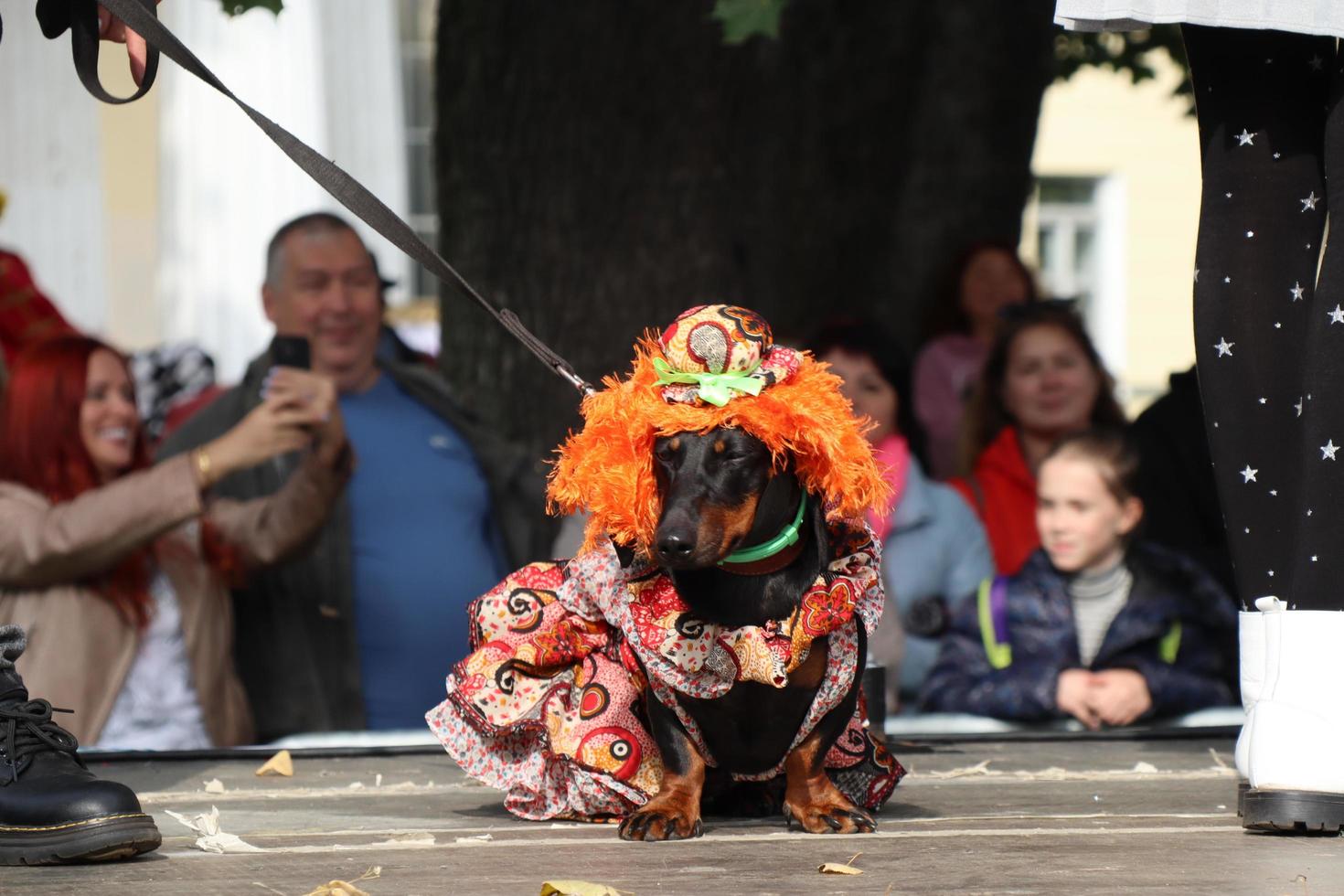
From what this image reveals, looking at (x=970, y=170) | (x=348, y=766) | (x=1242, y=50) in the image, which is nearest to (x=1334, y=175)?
(x=1242, y=50)

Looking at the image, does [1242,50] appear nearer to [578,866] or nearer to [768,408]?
[768,408]

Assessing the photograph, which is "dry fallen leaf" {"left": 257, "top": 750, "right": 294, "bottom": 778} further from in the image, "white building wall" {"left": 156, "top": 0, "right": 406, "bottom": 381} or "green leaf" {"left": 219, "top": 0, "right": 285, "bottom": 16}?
"white building wall" {"left": 156, "top": 0, "right": 406, "bottom": 381}

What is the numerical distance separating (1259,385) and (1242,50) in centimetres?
53

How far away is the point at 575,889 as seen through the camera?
230 centimetres

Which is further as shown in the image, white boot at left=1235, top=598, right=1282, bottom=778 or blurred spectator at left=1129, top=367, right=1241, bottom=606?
blurred spectator at left=1129, top=367, right=1241, bottom=606

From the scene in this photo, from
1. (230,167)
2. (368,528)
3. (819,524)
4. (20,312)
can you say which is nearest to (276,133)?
(819,524)

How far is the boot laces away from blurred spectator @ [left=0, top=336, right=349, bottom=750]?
1.84m

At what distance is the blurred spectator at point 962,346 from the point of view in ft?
21.1

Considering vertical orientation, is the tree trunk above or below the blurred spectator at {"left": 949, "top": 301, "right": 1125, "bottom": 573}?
above

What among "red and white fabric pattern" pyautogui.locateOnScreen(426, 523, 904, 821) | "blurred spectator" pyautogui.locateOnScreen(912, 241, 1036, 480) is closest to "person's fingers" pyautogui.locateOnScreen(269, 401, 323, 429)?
"red and white fabric pattern" pyautogui.locateOnScreen(426, 523, 904, 821)

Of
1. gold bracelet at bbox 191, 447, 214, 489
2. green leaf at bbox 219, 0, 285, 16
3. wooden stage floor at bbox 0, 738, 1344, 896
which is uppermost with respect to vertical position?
green leaf at bbox 219, 0, 285, 16

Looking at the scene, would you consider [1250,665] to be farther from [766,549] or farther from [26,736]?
[26,736]

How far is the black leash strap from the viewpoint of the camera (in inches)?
113

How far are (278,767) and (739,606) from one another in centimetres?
142
